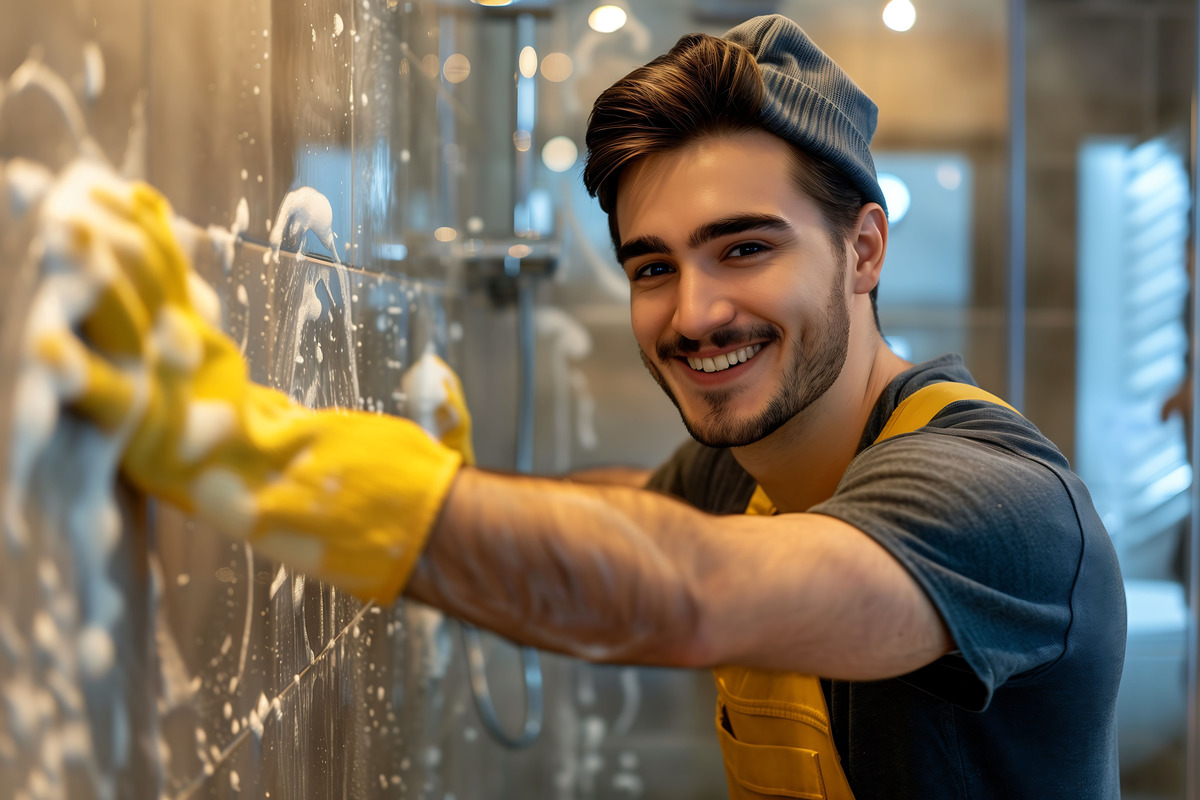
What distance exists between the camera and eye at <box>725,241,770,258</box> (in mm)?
764

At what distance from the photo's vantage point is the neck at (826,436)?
0.84 metres

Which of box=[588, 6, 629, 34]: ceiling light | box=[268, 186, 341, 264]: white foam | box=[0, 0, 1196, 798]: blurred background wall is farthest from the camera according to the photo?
box=[588, 6, 629, 34]: ceiling light

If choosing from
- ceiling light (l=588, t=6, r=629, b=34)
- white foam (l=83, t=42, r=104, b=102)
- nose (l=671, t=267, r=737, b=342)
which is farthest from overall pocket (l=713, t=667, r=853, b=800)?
ceiling light (l=588, t=6, r=629, b=34)

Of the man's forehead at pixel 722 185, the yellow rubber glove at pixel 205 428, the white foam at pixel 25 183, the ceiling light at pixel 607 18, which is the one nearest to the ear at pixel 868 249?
the man's forehead at pixel 722 185

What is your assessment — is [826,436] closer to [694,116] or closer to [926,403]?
[926,403]

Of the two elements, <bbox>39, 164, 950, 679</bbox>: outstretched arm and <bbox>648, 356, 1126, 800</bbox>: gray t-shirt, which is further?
<bbox>648, 356, 1126, 800</bbox>: gray t-shirt

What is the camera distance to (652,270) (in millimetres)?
844

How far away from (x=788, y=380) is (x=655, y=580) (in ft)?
1.30

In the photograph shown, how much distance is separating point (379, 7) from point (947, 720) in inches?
32.8

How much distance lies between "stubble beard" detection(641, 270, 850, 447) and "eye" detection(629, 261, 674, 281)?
0.23ft

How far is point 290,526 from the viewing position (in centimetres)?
39

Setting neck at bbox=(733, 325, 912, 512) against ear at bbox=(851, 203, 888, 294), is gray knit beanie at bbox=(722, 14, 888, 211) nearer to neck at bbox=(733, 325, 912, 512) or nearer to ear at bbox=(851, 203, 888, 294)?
ear at bbox=(851, 203, 888, 294)

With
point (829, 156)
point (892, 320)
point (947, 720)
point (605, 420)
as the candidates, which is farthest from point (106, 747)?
point (892, 320)

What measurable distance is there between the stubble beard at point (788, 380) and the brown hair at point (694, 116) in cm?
8
